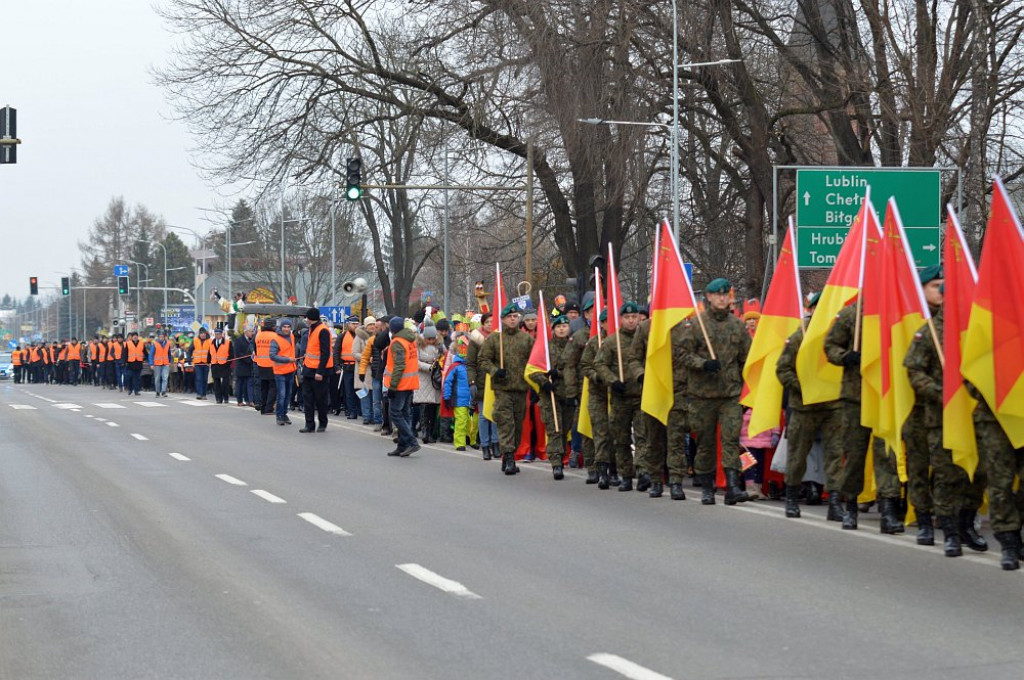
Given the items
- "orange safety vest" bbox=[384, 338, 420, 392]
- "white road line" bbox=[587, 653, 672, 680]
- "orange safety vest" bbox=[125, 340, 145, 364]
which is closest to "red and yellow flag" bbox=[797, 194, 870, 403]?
"white road line" bbox=[587, 653, 672, 680]

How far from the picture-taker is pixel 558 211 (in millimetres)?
33594

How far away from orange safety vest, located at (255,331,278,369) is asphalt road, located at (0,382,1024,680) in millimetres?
13069

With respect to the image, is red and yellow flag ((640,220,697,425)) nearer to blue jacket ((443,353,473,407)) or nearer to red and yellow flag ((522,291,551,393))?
red and yellow flag ((522,291,551,393))

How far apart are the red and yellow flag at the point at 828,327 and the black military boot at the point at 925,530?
1574mm

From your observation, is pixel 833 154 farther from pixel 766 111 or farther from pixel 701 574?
pixel 701 574

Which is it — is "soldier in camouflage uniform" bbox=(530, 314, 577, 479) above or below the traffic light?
below

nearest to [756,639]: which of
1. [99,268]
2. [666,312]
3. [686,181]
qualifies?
[666,312]

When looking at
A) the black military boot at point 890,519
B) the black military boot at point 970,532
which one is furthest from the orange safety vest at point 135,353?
the black military boot at point 970,532

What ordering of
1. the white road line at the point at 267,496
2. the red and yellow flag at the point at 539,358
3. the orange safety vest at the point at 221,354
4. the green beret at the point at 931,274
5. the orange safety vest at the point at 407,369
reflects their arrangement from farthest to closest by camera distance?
1. the orange safety vest at the point at 221,354
2. the orange safety vest at the point at 407,369
3. the red and yellow flag at the point at 539,358
4. the white road line at the point at 267,496
5. the green beret at the point at 931,274

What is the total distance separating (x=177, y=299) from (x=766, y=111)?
115m

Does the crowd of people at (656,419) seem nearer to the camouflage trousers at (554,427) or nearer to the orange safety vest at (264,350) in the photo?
the camouflage trousers at (554,427)

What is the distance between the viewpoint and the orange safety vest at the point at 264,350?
1089 inches

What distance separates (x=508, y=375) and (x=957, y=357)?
7256 mm

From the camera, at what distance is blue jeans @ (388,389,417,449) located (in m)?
18.0
